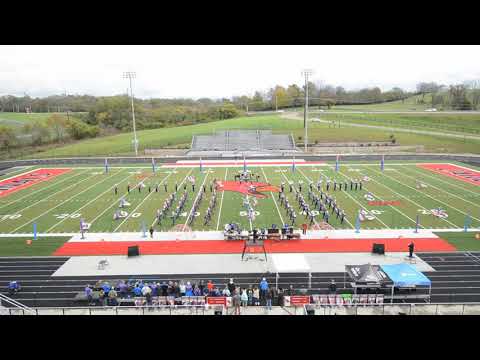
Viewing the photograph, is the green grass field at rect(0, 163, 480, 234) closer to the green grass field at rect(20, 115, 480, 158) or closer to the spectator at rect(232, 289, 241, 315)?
the spectator at rect(232, 289, 241, 315)

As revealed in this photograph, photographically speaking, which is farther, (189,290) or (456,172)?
(456,172)

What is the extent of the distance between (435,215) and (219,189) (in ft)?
47.1

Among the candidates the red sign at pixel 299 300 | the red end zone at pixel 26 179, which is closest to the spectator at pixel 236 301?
the red sign at pixel 299 300

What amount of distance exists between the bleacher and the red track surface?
33396 millimetres

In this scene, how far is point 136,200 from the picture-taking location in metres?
25.5

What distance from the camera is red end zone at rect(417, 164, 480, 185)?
31047 millimetres

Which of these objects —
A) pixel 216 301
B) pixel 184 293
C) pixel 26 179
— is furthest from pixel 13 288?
pixel 26 179

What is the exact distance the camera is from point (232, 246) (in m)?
17.5

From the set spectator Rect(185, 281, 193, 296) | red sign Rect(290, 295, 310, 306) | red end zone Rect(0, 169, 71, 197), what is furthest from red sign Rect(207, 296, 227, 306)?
red end zone Rect(0, 169, 71, 197)

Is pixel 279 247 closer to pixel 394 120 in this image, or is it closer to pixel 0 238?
pixel 0 238

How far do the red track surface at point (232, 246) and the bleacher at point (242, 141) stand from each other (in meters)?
33.4

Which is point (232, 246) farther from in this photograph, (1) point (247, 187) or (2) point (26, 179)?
(2) point (26, 179)

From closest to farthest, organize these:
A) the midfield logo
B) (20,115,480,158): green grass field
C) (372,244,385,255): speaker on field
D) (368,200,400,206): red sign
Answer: (372,244,385,255): speaker on field → (368,200,400,206): red sign → the midfield logo → (20,115,480,158): green grass field

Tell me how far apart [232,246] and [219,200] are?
7.76m
